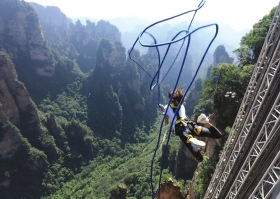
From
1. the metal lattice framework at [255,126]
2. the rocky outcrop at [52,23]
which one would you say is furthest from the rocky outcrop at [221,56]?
the rocky outcrop at [52,23]

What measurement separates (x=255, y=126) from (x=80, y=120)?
51.3 metres

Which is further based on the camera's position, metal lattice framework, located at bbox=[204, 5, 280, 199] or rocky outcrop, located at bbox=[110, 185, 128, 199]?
rocky outcrop, located at bbox=[110, 185, 128, 199]

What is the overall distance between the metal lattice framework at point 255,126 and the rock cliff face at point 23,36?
197 feet

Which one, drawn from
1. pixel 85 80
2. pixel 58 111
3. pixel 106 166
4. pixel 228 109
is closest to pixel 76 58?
pixel 85 80

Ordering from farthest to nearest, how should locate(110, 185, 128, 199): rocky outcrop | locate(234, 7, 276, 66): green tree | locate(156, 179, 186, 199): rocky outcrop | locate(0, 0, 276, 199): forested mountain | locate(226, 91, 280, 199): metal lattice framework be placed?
locate(0, 0, 276, 199): forested mountain < locate(110, 185, 128, 199): rocky outcrop < locate(234, 7, 276, 66): green tree < locate(156, 179, 186, 199): rocky outcrop < locate(226, 91, 280, 199): metal lattice framework

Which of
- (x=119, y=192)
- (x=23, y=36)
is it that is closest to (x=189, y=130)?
(x=119, y=192)

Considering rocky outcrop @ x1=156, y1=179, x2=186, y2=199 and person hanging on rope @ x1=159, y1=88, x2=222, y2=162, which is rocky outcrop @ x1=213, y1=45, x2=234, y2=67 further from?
person hanging on rope @ x1=159, y1=88, x2=222, y2=162

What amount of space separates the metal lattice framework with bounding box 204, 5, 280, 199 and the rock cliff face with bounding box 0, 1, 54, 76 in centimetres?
6009

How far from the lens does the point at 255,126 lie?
7.46 metres

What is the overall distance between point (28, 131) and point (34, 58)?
30285 mm

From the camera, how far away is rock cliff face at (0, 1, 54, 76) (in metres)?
58.3

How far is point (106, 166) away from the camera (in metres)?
41.0

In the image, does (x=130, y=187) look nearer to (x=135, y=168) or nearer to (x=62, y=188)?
(x=135, y=168)

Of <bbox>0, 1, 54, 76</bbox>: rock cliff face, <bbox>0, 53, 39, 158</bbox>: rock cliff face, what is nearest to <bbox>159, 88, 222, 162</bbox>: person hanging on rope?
<bbox>0, 53, 39, 158</bbox>: rock cliff face
